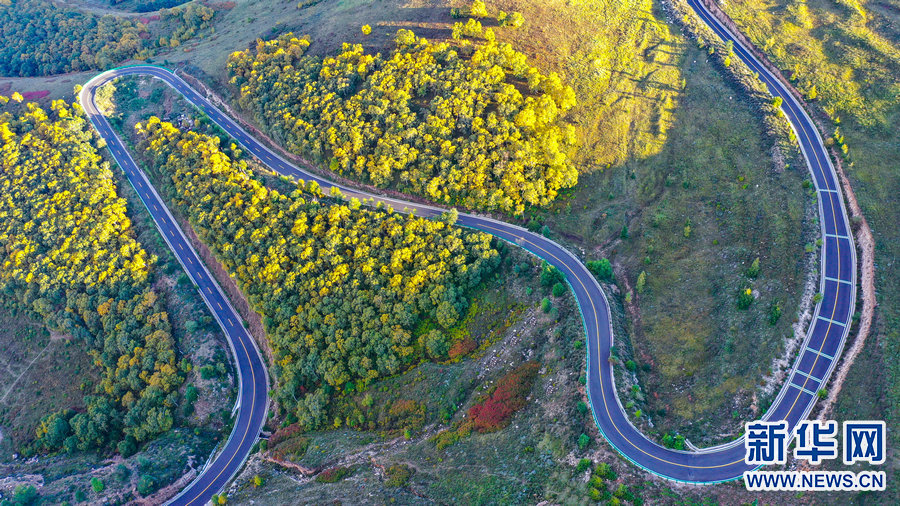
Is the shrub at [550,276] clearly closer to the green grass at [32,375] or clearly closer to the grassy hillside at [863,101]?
the grassy hillside at [863,101]

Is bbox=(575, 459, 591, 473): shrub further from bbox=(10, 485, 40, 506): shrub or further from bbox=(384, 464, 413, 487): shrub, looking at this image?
bbox=(10, 485, 40, 506): shrub

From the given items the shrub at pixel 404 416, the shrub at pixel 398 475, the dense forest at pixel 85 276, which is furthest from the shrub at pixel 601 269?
the dense forest at pixel 85 276

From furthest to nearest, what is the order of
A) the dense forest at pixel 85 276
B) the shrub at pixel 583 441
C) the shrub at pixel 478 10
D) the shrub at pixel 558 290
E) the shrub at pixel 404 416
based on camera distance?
the shrub at pixel 478 10, the dense forest at pixel 85 276, the shrub at pixel 558 290, the shrub at pixel 404 416, the shrub at pixel 583 441

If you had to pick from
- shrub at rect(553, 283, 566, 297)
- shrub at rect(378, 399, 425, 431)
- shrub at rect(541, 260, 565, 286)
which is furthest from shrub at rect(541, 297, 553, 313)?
shrub at rect(378, 399, 425, 431)

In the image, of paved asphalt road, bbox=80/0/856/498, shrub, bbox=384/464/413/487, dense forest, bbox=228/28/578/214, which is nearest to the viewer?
paved asphalt road, bbox=80/0/856/498

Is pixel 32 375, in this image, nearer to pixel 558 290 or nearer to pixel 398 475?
pixel 398 475

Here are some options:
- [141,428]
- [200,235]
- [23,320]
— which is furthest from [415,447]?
[23,320]

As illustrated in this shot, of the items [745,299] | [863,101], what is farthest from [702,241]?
[863,101]

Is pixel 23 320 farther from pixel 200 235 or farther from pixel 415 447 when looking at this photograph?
pixel 415 447
